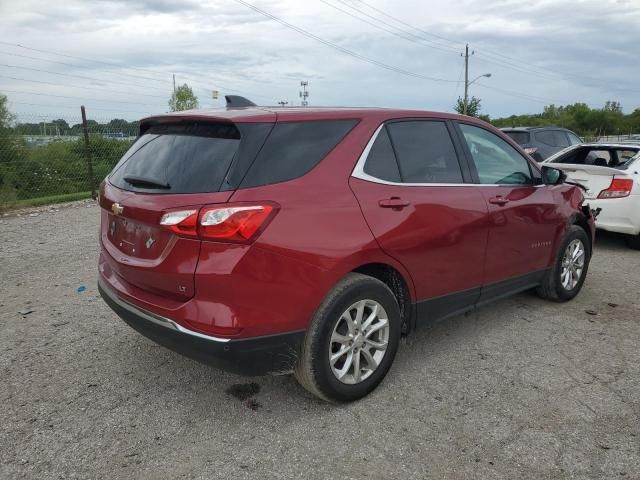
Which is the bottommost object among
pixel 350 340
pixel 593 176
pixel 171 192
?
pixel 350 340

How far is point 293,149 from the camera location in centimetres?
281

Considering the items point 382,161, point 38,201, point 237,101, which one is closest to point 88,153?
point 38,201

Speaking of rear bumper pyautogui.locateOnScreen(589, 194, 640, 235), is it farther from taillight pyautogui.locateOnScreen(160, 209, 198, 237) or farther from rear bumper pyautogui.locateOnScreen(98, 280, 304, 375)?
taillight pyautogui.locateOnScreen(160, 209, 198, 237)

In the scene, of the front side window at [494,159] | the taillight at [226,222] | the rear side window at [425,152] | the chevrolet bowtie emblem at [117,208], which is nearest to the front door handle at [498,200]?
the front side window at [494,159]

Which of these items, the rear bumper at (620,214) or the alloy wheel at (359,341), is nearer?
the alloy wheel at (359,341)

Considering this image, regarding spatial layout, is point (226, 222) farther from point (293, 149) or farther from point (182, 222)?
point (293, 149)

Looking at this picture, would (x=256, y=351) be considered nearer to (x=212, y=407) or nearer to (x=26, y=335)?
(x=212, y=407)

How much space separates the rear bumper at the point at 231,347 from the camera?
102 inches

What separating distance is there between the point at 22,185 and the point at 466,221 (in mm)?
13918

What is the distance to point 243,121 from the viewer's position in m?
2.74

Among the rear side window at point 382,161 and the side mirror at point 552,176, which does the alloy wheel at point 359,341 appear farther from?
the side mirror at point 552,176

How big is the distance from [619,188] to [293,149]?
5.78m

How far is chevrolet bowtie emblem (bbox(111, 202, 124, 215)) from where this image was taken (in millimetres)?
2967

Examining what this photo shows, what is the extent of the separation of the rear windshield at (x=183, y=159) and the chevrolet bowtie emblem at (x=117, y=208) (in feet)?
0.42
